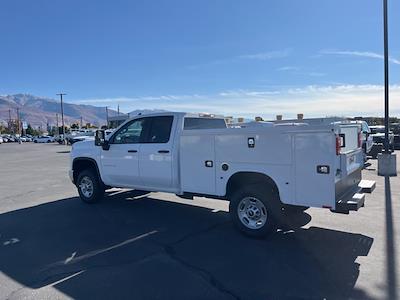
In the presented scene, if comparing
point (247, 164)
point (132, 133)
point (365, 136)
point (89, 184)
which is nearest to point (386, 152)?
point (365, 136)

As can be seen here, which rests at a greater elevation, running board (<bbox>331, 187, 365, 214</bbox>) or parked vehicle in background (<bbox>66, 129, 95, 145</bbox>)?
parked vehicle in background (<bbox>66, 129, 95, 145</bbox>)

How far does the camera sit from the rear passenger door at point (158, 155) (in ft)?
23.4

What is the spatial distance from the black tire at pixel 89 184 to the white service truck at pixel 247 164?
0.56m

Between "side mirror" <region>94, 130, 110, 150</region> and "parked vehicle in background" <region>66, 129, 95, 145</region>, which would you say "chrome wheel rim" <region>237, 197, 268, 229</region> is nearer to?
"side mirror" <region>94, 130, 110, 150</region>

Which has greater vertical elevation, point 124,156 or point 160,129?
point 160,129

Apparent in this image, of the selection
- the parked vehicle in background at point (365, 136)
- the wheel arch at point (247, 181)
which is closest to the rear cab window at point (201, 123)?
the wheel arch at point (247, 181)

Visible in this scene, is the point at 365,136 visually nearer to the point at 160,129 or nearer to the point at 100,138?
the point at 160,129

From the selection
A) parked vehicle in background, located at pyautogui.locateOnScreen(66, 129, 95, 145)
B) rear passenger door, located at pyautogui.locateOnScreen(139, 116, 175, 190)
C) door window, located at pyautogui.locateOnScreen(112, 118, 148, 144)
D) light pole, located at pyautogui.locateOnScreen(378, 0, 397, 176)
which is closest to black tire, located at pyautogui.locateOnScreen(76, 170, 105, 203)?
door window, located at pyautogui.locateOnScreen(112, 118, 148, 144)

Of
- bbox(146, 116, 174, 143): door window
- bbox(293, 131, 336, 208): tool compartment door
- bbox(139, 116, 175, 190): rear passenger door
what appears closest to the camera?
bbox(293, 131, 336, 208): tool compartment door

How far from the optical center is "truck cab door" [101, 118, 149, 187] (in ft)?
25.5

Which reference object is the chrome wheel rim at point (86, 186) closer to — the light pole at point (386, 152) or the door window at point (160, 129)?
the door window at point (160, 129)

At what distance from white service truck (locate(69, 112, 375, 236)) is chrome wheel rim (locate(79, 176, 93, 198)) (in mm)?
802

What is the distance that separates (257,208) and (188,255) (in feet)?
4.55

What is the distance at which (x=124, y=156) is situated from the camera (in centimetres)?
796
